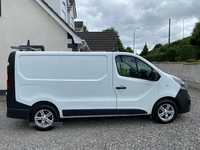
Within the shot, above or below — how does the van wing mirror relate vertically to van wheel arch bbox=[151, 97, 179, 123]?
above

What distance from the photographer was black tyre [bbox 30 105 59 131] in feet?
12.8

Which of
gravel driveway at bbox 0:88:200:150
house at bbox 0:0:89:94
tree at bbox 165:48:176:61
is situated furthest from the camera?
tree at bbox 165:48:176:61

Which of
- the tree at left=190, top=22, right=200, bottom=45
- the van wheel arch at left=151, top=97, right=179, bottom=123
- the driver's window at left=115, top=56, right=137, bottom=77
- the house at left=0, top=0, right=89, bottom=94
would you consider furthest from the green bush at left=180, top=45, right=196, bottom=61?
the driver's window at left=115, top=56, right=137, bottom=77

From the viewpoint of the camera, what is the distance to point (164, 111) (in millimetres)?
4227

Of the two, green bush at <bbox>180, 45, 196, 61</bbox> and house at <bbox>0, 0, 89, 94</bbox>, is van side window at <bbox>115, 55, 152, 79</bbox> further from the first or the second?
green bush at <bbox>180, 45, 196, 61</bbox>

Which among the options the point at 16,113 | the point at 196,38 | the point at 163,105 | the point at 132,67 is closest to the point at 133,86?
the point at 132,67

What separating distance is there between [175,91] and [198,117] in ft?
4.06

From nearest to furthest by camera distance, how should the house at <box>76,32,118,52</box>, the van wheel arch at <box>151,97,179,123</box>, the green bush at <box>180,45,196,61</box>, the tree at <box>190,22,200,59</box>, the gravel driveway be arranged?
the gravel driveway < the van wheel arch at <box>151,97,179,123</box> < the house at <box>76,32,118,52</box> < the green bush at <box>180,45,196,61</box> < the tree at <box>190,22,200,59</box>

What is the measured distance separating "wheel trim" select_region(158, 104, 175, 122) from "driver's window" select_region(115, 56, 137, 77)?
1.16 m

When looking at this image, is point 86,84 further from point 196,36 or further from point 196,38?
point 196,38

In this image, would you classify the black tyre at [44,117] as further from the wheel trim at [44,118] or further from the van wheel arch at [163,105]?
the van wheel arch at [163,105]

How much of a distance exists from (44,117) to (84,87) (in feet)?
4.00

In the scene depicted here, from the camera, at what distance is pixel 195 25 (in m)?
19.8

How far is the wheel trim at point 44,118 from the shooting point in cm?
391
